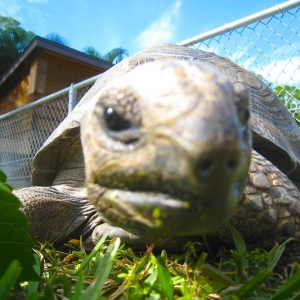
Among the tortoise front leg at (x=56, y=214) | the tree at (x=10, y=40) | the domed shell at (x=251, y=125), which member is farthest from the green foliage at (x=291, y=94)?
the tree at (x=10, y=40)

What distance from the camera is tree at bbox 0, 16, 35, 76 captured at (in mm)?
25500

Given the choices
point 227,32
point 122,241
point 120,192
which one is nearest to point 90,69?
point 227,32

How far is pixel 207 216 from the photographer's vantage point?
671 mm

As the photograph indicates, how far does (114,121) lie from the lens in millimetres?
746

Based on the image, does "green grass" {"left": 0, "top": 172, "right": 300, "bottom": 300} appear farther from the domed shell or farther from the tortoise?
the domed shell

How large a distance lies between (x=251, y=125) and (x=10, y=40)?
98.7ft

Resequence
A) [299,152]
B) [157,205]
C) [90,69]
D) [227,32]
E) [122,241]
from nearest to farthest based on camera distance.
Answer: [157,205], [122,241], [299,152], [227,32], [90,69]

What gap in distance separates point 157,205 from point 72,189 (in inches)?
64.2

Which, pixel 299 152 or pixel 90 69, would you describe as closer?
pixel 299 152

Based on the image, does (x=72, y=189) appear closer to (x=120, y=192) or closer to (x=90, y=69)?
(x=120, y=192)

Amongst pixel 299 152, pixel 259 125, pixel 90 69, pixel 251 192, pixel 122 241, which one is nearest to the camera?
pixel 251 192

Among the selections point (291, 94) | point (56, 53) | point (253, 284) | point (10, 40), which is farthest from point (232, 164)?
point (10, 40)

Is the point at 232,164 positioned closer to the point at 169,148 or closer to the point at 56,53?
the point at 169,148

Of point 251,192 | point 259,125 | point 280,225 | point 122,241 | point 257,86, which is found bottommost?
point 122,241
